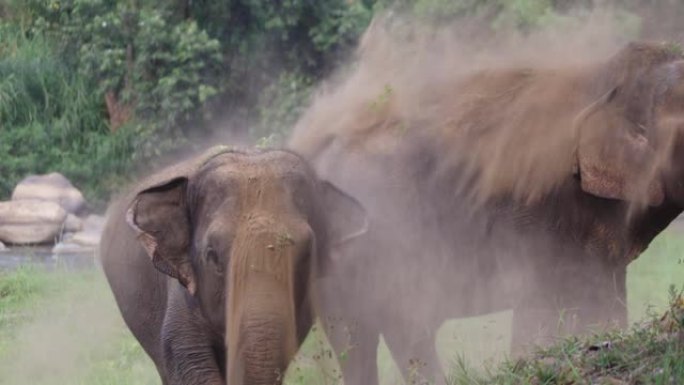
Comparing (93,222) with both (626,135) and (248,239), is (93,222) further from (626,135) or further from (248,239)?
(248,239)

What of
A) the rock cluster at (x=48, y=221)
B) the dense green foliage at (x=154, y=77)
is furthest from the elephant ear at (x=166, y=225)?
the rock cluster at (x=48, y=221)

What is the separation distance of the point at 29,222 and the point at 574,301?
12.9 m

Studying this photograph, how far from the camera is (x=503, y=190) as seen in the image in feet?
25.3

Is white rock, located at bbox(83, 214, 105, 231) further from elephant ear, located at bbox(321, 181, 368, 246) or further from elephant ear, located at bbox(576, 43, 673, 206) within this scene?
elephant ear, located at bbox(321, 181, 368, 246)

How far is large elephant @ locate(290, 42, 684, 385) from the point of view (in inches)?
283

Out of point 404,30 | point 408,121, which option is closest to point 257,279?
point 408,121

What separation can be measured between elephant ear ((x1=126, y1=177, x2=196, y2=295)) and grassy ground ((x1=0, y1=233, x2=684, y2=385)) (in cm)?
73

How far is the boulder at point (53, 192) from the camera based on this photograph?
2031 cm

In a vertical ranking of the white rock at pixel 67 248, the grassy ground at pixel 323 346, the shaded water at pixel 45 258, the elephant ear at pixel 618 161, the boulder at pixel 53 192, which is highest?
the elephant ear at pixel 618 161

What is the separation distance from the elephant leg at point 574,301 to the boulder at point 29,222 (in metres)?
12.5

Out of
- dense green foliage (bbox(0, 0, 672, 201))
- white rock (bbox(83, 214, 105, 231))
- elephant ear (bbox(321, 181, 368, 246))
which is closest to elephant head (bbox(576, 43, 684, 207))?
elephant ear (bbox(321, 181, 368, 246))

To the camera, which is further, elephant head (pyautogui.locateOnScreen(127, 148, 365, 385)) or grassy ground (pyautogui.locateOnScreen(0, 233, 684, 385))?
elephant head (pyautogui.locateOnScreen(127, 148, 365, 385))

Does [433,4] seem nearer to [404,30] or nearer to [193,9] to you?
[404,30]

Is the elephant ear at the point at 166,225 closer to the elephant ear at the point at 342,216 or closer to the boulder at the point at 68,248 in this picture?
the elephant ear at the point at 342,216
